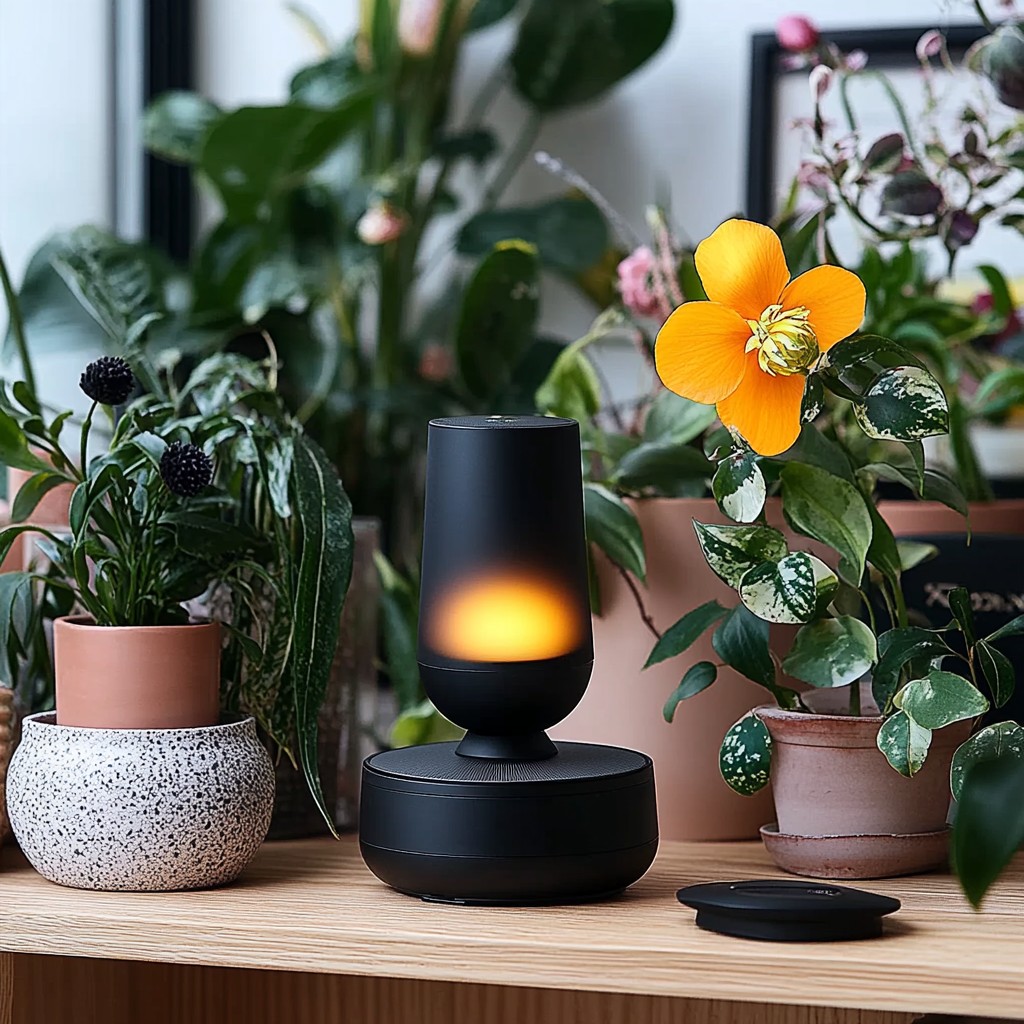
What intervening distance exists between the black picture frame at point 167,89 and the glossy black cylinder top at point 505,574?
1.11 meters

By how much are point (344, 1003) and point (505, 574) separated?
1.14 ft

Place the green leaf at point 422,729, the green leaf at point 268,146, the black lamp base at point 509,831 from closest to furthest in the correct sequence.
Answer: the black lamp base at point 509,831 → the green leaf at point 422,729 → the green leaf at point 268,146

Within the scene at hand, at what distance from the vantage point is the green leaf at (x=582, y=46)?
152 centimetres

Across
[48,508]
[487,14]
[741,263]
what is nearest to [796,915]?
[741,263]

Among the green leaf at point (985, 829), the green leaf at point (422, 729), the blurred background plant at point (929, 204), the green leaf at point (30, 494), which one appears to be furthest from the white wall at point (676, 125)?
the green leaf at point (985, 829)

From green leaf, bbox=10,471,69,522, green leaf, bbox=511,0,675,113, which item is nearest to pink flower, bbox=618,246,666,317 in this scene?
green leaf, bbox=10,471,69,522

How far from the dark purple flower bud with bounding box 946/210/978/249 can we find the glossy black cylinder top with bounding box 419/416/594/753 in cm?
32

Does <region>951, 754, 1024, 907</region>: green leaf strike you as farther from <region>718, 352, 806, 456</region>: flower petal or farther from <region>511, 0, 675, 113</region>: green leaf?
<region>511, 0, 675, 113</region>: green leaf

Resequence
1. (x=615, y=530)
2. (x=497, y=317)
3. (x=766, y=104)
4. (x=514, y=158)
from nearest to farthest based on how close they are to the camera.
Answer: (x=615, y=530)
(x=497, y=317)
(x=766, y=104)
(x=514, y=158)

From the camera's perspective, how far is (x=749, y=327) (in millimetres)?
701

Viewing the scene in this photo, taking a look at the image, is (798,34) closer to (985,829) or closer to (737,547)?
(737,547)

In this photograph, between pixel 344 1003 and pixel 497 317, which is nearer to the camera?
pixel 344 1003

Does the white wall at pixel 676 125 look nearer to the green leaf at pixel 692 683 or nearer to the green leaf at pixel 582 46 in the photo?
the green leaf at pixel 582 46

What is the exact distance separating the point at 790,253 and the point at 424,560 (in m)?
0.35
